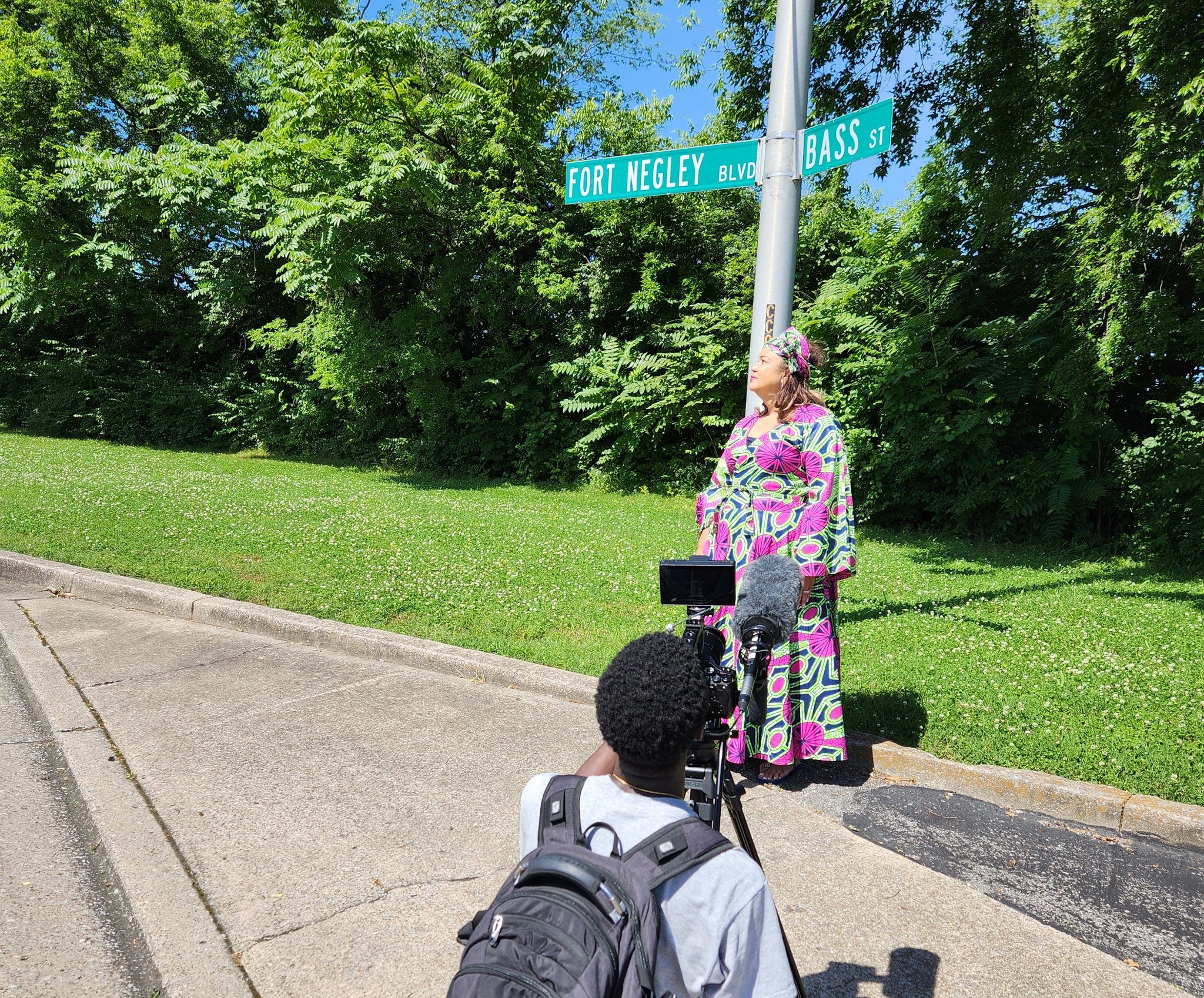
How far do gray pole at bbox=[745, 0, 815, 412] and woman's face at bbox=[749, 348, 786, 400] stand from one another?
657 millimetres

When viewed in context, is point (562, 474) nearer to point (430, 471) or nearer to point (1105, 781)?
point (430, 471)

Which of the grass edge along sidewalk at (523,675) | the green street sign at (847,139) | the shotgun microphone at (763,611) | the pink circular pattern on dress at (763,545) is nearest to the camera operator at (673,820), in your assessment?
the shotgun microphone at (763,611)

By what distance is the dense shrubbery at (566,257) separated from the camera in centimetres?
925

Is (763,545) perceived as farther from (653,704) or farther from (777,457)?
(653,704)

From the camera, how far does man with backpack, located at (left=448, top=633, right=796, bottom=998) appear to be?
1.38 m

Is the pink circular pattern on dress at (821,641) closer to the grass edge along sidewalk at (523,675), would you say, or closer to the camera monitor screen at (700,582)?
the grass edge along sidewalk at (523,675)

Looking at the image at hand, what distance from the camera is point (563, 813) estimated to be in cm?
162

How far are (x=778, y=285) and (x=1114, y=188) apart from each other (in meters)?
5.79

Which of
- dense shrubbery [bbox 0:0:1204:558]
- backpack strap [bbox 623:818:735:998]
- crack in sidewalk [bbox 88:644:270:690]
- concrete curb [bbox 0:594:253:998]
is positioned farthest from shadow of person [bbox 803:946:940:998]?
dense shrubbery [bbox 0:0:1204:558]

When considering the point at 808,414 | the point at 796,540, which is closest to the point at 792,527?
the point at 796,540

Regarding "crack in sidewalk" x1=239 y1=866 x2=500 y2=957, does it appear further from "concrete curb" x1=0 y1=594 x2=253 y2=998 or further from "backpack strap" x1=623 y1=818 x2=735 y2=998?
"backpack strap" x1=623 y1=818 x2=735 y2=998

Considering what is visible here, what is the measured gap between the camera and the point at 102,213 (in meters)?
18.1

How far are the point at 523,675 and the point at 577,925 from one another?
3.95 metres

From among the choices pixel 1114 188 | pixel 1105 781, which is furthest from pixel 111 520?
pixel 1114 188
